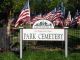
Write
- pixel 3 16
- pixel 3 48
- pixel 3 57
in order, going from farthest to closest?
pixel 3 16
pixel 3 48
pixel 3 57

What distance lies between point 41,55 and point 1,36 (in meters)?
3.75

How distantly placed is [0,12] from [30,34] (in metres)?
6.05

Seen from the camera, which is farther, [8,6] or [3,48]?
[8,6]

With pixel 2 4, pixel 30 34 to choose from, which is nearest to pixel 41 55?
pixel 30 34

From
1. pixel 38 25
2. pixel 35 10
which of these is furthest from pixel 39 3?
pixel 38 25

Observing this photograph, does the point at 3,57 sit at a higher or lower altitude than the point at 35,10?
lower

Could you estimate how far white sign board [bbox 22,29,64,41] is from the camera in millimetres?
13461

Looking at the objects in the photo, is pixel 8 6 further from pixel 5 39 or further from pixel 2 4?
pixel 5 39

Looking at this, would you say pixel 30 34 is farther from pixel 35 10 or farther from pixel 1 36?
pixel 35 10

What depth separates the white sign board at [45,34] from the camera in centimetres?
1346

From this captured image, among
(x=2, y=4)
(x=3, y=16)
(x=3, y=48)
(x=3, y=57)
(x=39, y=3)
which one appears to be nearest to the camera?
(x=3, y=57)

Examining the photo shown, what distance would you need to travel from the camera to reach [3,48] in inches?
632

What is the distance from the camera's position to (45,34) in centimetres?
1348

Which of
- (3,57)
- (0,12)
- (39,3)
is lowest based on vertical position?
(3,57)
